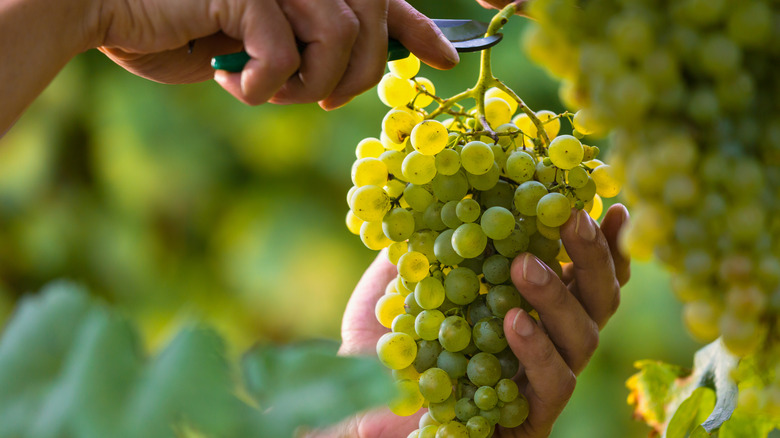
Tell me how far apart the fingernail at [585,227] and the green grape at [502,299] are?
7 cm

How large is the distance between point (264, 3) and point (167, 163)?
4.62 feet

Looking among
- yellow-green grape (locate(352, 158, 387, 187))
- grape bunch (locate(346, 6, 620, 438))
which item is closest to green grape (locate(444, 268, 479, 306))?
grape bunch (locate(346, 6, 620, 438))

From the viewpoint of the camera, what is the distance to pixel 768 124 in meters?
0.26

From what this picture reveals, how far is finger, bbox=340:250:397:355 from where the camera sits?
79 cm

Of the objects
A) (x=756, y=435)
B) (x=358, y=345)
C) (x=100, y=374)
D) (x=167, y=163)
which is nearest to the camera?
(x=100, y=374)

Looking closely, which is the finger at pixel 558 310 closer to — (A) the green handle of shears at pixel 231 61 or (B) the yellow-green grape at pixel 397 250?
(B) the yellow-green grape at pixel 397 250

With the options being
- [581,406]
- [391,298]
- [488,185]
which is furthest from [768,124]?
[581,406]

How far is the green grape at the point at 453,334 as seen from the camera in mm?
514

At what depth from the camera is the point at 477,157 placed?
50 cm

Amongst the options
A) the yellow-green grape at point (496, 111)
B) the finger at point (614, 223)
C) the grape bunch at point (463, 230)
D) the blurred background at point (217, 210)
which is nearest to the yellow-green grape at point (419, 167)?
the grape bunch at point (463, 230)

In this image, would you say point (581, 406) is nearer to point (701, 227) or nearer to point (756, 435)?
point (756, 435)

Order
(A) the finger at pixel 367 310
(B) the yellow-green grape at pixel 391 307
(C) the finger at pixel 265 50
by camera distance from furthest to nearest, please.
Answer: (A) the finger at pixel 367 310 < (B) the yellow-green grape at pixel 391 307 < (C) the finger at pixel 265 50

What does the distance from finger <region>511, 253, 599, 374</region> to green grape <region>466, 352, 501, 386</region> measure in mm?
60

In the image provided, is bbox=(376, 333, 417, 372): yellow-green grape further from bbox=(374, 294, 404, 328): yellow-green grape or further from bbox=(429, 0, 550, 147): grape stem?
bbox=(429, 0, 550, 147): grape stem
